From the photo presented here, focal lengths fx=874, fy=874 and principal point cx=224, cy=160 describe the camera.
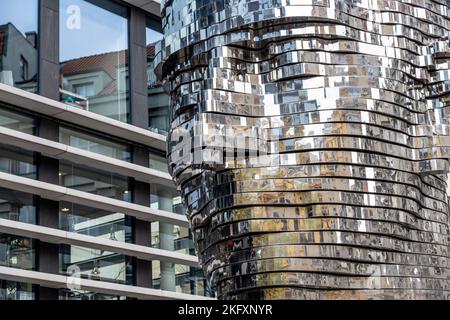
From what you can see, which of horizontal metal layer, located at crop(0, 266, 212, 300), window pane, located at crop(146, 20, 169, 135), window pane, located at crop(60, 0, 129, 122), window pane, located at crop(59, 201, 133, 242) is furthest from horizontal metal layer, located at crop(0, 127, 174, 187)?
horizontal metal layer, located at crop(0, 266, 212, 300)

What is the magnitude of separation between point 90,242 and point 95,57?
5281mm

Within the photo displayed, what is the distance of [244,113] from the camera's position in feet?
17.2

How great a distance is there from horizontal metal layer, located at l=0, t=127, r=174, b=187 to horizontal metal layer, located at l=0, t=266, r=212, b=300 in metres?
3.18

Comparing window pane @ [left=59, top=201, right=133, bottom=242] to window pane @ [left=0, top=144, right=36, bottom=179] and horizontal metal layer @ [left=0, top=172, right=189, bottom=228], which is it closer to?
horizontal metal layer @ [left=0, top=172, right=189, bottom=228]

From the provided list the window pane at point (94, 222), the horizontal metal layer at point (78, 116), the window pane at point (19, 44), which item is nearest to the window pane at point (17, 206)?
the window pane at point (94, 222)

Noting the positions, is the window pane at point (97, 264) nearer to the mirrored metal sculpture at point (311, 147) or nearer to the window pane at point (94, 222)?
the window pane at point (94, 222)

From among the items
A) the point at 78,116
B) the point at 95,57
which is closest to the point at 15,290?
the point at 78,116

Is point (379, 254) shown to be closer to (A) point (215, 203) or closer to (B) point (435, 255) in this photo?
(B) point (435, 255)

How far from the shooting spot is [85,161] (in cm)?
2358

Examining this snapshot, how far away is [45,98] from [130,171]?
3696mm

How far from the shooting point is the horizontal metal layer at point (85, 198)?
2155cm

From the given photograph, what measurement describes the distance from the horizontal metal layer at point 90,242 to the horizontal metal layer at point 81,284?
0.94m

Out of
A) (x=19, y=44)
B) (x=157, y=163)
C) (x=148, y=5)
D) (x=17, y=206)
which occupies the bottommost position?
(x=17, y=206)

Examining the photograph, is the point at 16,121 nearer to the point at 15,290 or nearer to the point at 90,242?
the point at 90,242
